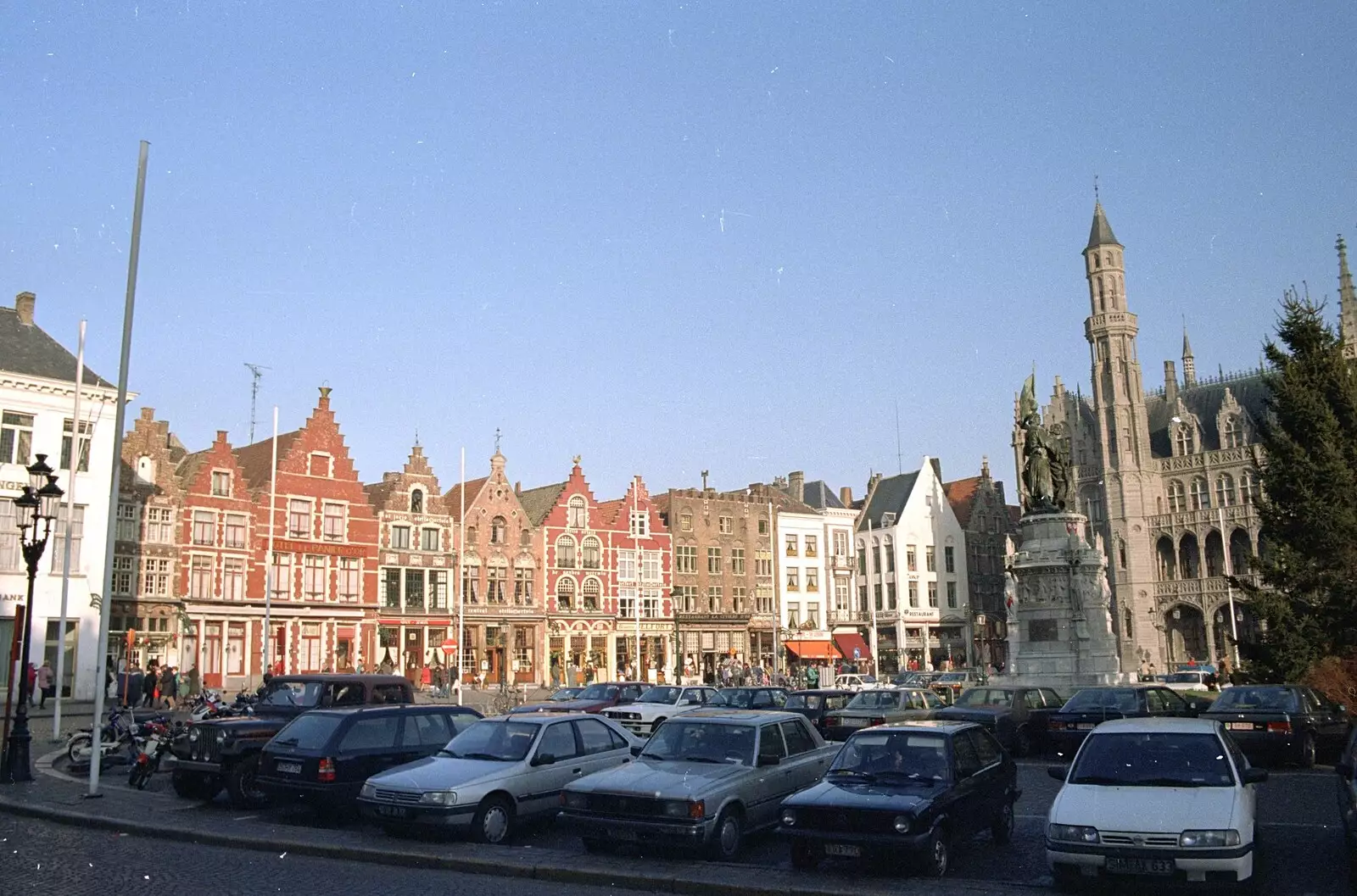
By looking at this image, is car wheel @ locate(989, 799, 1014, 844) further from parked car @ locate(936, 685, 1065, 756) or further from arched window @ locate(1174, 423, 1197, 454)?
arched window @ locate(1174, 423, 1197, 454)

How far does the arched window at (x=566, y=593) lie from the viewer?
64.4 metres

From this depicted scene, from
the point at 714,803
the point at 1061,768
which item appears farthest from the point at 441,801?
the point at 1061,768

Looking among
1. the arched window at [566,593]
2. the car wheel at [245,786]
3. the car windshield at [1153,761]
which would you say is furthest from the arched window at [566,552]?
the car windshield at [1153,761]

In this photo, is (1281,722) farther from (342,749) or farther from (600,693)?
(600,693)

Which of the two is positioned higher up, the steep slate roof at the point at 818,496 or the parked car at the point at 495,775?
the steep slate roof at the point at 818,496

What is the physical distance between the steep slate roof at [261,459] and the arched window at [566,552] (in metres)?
16.9

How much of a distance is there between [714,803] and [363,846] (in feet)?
14.2

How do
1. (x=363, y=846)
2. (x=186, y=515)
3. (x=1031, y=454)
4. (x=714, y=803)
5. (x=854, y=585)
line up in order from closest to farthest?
1. (x=714, y=803)
2. (x=363, y=846)
3. (x=1031, y=454)
4. (x=186, y=515)
5. (x=854, y=585)

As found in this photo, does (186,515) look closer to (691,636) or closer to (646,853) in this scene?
(691,636)

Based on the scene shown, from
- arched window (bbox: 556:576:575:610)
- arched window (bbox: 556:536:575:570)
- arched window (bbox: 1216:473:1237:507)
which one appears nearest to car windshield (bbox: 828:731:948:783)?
arched window (bbox: 556:576:575:610)

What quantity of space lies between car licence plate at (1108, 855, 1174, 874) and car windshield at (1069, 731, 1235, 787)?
3.90 ft

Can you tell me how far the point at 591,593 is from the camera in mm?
65875

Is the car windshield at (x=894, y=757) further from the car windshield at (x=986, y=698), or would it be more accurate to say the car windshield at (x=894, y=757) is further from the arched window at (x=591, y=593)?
the arched window at (x=591, y=593)

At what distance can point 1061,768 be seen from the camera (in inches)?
484
